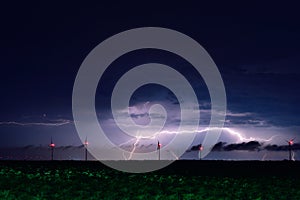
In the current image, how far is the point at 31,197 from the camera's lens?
1989 centimetres

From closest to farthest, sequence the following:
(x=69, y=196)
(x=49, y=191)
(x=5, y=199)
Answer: (x=5, y=199)
(x=69, y=196)
(x=49, y=191)

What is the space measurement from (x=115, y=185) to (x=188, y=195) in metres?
5.82

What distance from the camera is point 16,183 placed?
25891mm

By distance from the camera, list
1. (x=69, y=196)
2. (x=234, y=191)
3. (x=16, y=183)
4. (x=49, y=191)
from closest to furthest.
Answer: (x=69, y=196), (x=49, y=191), (x=234, y=191), (x=16, y=183)

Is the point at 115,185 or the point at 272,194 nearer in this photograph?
the point at 272,194

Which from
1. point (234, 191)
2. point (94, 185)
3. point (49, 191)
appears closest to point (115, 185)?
point (94, 185)

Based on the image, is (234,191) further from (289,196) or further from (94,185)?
(94,185)

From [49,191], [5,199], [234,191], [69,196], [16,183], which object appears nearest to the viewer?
[5,199]

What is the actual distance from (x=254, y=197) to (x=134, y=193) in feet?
18.2

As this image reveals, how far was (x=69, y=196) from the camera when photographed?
20.6 meters

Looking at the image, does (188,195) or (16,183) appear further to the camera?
(16,183)

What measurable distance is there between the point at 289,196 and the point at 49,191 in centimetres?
1130

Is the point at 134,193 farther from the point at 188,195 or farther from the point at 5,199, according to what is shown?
the point at 5,199

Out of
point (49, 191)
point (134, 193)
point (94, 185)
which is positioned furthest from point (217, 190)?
point (49, 191)
